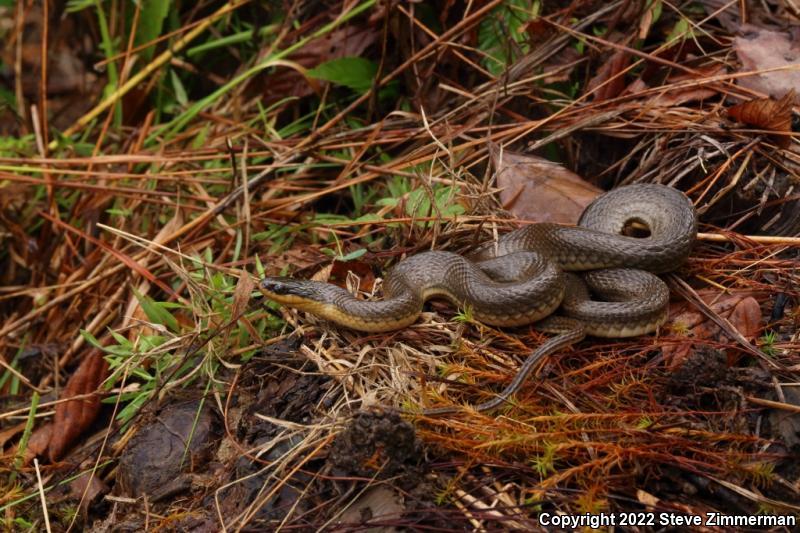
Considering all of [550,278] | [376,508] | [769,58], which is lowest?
[376,508]

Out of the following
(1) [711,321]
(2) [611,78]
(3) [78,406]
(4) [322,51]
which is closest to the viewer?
(1) [711,321]

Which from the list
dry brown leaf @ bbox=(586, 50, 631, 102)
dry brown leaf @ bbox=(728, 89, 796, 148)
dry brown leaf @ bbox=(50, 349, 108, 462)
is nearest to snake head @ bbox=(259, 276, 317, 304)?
dry brown leaf @ bbox=(50, 349, 108, 462)

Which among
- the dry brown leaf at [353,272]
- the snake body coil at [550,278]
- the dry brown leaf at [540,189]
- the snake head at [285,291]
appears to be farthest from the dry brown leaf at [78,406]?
the dry brown leaf at [540,189]

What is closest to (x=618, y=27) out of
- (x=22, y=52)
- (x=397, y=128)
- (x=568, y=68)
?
(x=568, y=68)

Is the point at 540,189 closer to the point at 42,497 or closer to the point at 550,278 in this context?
the point at 550,278

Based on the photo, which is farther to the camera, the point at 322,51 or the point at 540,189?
the point at 322,51

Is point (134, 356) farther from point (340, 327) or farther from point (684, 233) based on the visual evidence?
point (684, 233)
